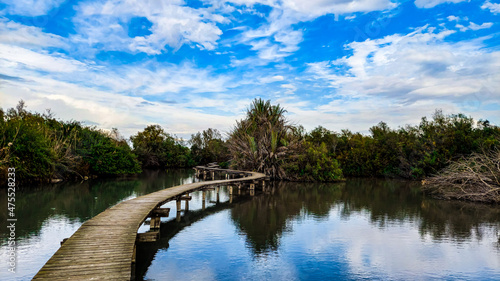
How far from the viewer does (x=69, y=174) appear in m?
24.6

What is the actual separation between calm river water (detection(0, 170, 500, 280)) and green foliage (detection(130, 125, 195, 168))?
100 feet

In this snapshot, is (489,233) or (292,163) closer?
(489,233)

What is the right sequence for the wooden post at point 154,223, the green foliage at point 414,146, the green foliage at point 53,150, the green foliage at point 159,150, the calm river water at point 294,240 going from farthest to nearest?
the green foliage at point 159,150
the green foliage at point 414,146
the green foliage at point 53,150
the wooden post at point 154,223
the calm river water at point 294,240

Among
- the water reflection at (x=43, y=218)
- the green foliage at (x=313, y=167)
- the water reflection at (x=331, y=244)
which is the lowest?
the water reflection at (x=331, y=244)

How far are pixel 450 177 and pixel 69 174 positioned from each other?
2452 centimetres

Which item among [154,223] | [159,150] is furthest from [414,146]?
[159,150]

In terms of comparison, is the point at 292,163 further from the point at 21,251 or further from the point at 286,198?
the point at 21,251

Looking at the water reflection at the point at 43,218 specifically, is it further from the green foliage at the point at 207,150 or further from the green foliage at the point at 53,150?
the green foliage at the point at 207,150

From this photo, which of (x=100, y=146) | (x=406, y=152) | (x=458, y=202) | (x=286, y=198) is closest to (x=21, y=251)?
(x=286, y=198)

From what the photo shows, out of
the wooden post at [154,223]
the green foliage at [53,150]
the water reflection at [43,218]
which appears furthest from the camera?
the green foliage at [53,150]

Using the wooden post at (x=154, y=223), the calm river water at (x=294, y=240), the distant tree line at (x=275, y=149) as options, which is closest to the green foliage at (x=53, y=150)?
the distant tree line at (x=275, y=149)

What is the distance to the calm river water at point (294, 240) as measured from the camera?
269 inches

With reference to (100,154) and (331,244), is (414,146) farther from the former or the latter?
(100,154)

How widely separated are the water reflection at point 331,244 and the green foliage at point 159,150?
111 ft
